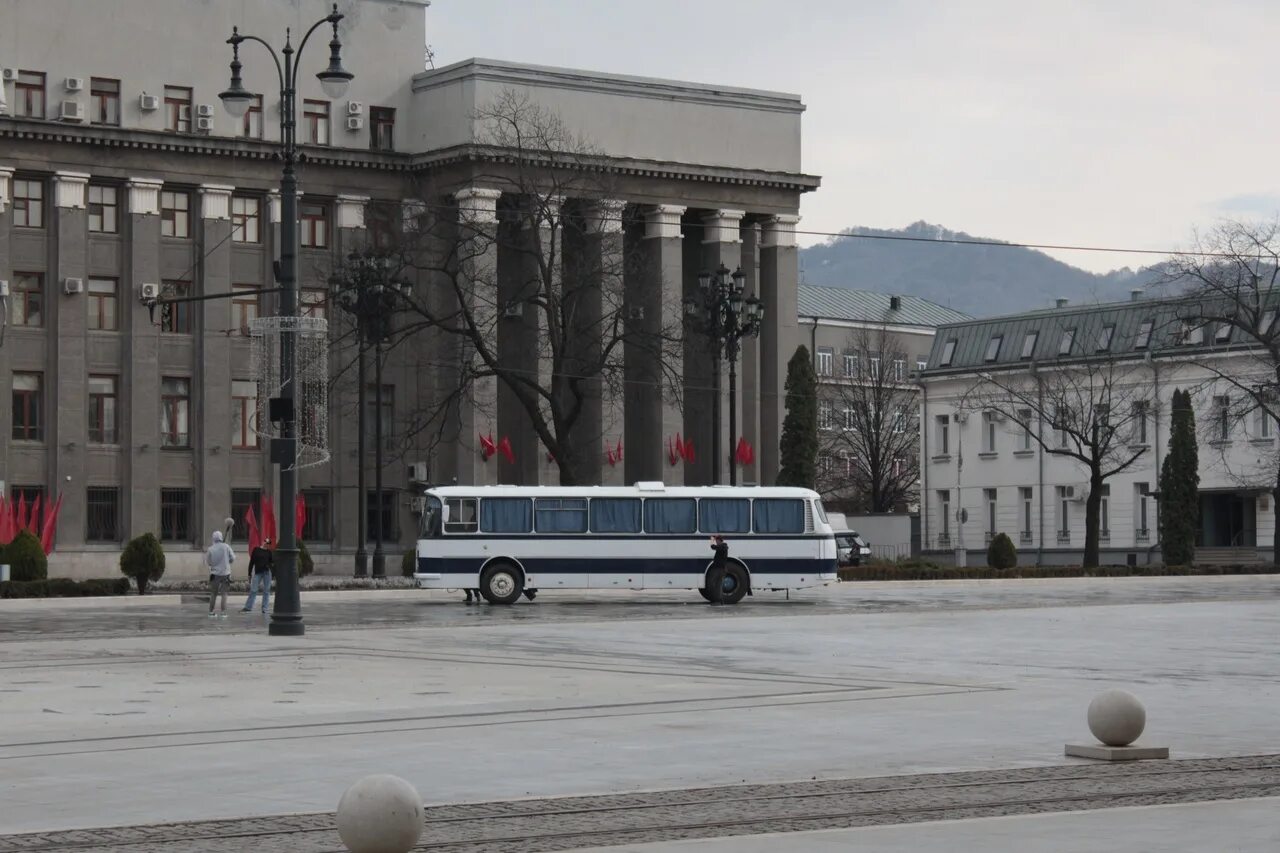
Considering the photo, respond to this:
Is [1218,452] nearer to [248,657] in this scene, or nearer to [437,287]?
[437,287]

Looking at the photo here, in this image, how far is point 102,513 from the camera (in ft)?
223

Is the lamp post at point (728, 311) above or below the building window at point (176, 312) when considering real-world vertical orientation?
below

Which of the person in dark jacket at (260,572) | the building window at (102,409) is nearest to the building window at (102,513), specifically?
the building window at (102,409)

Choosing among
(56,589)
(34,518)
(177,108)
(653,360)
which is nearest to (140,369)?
(34,518)

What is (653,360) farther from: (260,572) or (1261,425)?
(260,572)

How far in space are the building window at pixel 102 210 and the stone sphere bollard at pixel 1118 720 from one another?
5719cm

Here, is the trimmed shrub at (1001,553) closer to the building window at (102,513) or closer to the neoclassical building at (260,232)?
the neoclassical building at (260,232)

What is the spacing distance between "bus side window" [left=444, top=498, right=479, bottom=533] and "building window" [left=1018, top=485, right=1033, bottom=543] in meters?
51.7

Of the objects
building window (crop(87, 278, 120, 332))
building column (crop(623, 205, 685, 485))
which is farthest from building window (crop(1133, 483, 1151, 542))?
building window (crop(87, 278, 120, 332))

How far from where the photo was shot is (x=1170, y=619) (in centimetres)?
3822

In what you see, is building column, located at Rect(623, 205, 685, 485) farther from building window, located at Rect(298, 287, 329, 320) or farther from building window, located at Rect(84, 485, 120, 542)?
building window, located at Rect(84, 485, 120, 542)

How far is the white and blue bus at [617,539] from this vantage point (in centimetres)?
4550

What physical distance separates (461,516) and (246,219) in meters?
27.9

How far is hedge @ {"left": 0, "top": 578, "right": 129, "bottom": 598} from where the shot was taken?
46.0m
